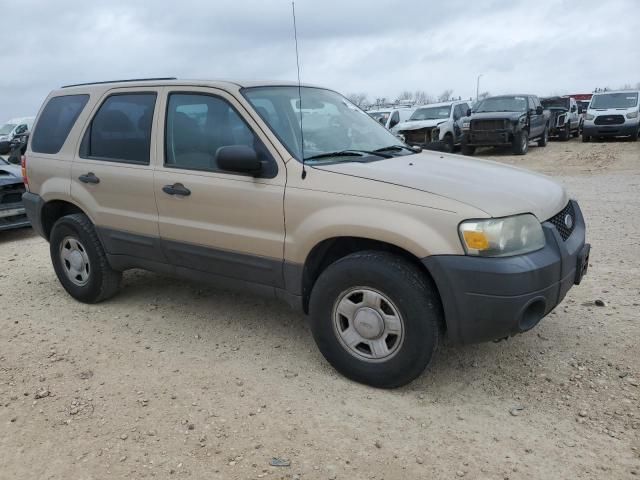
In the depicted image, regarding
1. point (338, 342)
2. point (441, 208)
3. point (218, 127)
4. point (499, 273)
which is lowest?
point (338, 342)

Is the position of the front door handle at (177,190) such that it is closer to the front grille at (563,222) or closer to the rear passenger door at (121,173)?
the rear passenger door at (121,173)

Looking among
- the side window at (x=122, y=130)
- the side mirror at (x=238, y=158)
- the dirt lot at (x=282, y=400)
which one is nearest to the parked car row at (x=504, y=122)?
the side window at (x=122, y=130)

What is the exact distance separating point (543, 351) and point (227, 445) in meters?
2.24

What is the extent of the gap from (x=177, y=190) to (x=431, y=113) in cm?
1641

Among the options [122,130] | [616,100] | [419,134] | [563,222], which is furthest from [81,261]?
[616,100]

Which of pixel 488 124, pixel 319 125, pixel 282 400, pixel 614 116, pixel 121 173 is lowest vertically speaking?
pixel 282 400

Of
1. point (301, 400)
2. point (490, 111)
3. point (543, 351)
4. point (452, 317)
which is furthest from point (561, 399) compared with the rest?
→ point (490, 111)

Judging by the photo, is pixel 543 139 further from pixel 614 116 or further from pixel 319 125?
pixel 319 125

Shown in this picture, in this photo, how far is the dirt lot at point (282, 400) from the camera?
8.95ft

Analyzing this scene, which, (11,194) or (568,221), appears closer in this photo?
(568,221)

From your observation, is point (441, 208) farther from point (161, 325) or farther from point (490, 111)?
point (490, 111)

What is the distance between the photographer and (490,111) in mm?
17875

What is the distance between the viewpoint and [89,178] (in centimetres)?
453

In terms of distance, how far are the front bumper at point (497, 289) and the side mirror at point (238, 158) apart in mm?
1227
